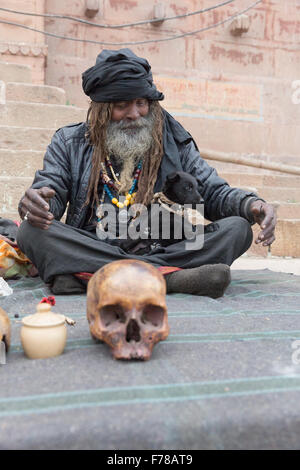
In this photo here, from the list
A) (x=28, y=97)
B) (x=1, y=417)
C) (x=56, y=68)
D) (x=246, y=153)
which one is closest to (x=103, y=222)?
(x=1, y=417)

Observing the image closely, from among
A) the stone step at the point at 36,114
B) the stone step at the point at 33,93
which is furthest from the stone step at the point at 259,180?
the stone step at the point at 33,93

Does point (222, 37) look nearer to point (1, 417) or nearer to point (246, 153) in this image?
point (246, 153)

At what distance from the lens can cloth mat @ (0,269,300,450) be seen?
1059 mm

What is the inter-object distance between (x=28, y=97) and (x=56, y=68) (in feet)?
7.53

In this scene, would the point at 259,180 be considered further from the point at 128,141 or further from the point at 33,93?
the point at 128,141

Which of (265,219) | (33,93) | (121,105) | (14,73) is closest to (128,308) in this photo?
(265,219)

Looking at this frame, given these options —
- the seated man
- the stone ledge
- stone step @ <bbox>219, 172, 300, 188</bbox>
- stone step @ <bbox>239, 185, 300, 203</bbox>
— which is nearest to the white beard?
A: the seated man

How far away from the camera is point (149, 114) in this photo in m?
2.99

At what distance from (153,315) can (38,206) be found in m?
1.06

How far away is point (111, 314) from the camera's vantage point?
5.24 ft

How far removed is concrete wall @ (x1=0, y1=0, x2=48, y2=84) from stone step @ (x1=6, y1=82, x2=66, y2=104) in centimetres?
119

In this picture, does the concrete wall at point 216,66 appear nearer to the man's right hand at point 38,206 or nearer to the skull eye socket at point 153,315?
the man's right hand at point 38,206

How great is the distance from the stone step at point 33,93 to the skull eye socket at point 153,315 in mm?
5257

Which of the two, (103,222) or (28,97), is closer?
→ (103,222)
